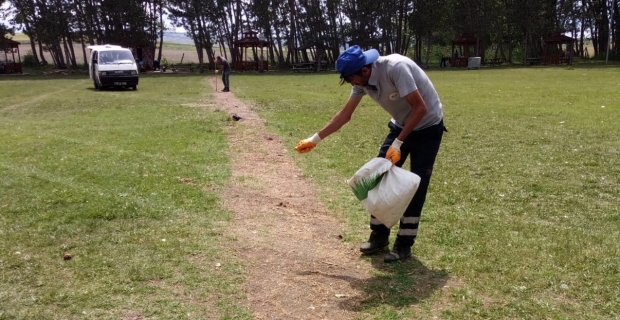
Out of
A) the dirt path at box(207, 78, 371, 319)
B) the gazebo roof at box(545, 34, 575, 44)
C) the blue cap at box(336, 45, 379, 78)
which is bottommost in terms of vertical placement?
the dirt path at box(207, 78, 371, 319)

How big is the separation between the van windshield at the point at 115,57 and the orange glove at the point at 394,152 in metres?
24.2

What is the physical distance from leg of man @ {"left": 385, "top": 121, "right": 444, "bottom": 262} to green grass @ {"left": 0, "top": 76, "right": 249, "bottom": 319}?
4.52ft

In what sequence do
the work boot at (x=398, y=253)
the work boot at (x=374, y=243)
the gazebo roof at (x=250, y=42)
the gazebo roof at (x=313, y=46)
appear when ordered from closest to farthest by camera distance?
the work boot at (x=398, y=253) → the work boot at (x=374, y=243) → the gazebo roof at (x=250, y=42) → the gazebo roof at (x=313, y=46)

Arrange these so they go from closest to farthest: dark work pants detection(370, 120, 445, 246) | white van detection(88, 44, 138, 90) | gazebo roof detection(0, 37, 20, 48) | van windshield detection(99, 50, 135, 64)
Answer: dark work pants detection(370, 120, 445, 246) → white van detection(88, 44, 138, 90) → van windshield detection(99, 50, 135, 64) → gazebo roof detection(0, 37, 20, 48)

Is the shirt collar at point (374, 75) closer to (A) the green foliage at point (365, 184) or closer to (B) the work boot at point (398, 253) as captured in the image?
(A) the green foliage at point (365, 184)

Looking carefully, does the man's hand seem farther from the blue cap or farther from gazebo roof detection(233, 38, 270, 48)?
gazebo roof detection(233, 38, 270, 48)

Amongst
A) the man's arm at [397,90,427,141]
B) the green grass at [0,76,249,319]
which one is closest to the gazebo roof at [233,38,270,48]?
the green grass at [0,76,249,319]

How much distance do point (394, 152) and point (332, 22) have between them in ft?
165

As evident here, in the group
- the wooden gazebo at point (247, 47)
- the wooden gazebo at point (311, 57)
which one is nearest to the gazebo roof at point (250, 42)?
the wooden gazebo at point (247, 47)

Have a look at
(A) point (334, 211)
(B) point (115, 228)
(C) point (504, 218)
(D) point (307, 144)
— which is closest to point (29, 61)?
(B) point (115, 228)

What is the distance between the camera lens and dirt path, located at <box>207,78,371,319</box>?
3984 millimetres

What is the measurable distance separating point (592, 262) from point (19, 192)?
6.38m

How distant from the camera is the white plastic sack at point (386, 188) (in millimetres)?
4367

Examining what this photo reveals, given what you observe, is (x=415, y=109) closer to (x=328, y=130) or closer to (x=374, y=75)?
(x=374, y=75)
